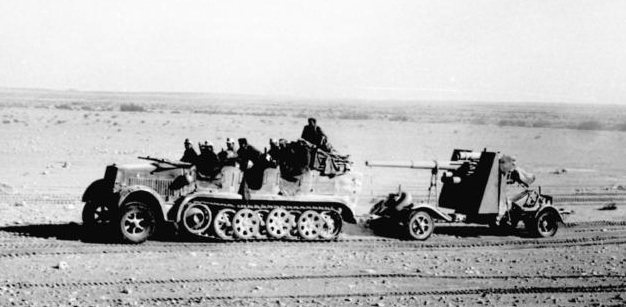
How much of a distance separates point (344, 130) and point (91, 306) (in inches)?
1702

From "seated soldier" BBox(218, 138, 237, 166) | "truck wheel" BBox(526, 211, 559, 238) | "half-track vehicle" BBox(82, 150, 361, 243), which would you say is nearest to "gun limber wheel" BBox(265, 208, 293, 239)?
"half-track vehicle" BBox(82, 150, 361, 243)

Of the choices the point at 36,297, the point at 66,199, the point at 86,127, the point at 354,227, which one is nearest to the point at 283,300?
the point at 36,297

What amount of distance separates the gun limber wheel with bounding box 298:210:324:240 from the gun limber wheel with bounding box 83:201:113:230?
3.93 metres

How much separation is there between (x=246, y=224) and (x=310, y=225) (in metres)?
1.33

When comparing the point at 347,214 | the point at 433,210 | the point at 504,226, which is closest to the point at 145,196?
the point at 347,214

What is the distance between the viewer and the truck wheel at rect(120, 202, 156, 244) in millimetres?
16172

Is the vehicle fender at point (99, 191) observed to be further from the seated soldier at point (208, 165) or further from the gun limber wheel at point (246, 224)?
the gun limber wheel at point (246, 224)

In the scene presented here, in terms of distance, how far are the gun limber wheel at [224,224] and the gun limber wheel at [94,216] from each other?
2.28m

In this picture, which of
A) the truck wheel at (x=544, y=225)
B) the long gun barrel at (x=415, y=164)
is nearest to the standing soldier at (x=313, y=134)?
the long gun barrel at (x=415, y=164)

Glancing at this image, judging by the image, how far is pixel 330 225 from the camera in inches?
692

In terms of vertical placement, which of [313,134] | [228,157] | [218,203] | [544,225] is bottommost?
[544,225]

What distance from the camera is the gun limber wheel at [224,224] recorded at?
16.9 meters

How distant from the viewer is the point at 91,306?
1166 cm

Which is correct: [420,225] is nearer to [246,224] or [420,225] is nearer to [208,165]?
[246,224]
